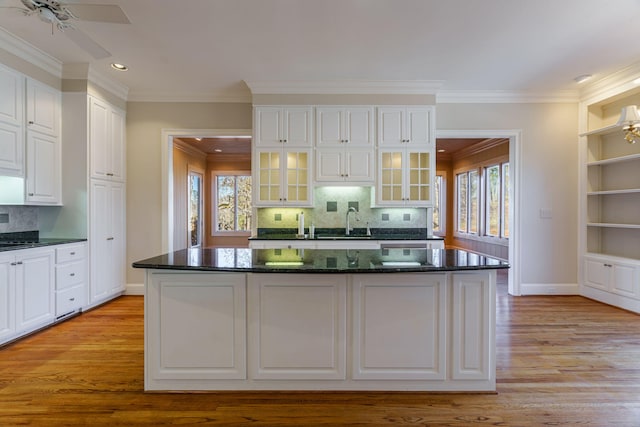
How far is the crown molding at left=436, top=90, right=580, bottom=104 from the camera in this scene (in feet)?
15.4

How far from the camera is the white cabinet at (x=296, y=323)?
215 cm

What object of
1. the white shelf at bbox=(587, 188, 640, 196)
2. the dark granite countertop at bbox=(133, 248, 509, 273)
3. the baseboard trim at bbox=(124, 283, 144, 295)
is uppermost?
the white shelf at bbox=(587, 188, 640, 196)

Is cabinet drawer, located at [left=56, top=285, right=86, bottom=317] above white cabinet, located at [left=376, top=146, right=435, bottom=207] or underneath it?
underneath

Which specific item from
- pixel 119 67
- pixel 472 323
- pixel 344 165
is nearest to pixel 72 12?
pixel 119 67

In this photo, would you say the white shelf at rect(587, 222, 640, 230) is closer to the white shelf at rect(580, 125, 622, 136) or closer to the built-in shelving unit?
the built-in shelving unit

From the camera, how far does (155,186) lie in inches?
187

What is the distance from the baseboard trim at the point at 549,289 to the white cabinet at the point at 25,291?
576 centimetres

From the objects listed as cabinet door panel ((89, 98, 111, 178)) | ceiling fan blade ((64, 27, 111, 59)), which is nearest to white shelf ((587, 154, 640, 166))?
ceiling fan blade ((64, 27, 111, 59))

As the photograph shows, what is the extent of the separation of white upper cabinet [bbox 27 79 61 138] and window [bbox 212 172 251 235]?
4665 millimetres

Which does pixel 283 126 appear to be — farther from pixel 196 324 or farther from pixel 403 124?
pixel 196 324

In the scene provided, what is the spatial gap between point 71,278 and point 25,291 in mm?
588

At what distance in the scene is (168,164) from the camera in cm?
477

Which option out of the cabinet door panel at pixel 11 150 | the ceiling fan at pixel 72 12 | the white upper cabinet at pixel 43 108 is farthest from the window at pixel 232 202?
the ceiling fan at pixel 72 12

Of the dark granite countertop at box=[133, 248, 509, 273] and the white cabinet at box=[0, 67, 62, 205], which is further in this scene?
the white cabinet at box=[0, 67, 62, 205]
